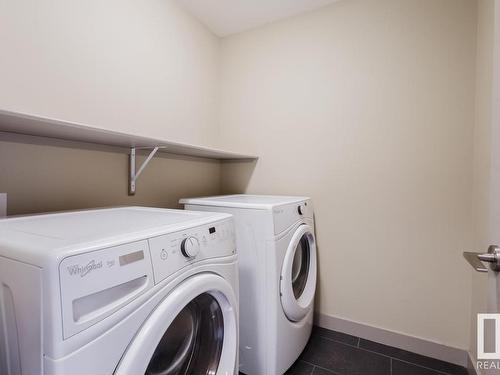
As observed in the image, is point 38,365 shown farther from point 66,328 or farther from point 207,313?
point 207,313

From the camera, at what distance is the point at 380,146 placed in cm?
167

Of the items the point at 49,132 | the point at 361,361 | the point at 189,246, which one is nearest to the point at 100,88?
the point at 49,132

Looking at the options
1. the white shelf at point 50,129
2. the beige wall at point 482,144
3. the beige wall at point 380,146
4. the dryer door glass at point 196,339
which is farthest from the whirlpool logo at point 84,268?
the beige wall at point 380,146

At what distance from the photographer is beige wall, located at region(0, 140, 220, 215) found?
107 centimetres

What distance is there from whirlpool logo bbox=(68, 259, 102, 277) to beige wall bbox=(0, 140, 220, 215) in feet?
2.72

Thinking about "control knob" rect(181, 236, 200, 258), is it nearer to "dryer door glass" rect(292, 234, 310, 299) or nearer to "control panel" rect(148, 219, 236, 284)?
"control panel" rect(148, 219, 236, 284)

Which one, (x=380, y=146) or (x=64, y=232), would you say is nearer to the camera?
(x=64, y=232)

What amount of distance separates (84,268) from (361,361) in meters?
1.66

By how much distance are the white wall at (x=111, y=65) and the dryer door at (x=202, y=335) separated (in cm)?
106

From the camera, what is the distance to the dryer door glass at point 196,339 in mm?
846


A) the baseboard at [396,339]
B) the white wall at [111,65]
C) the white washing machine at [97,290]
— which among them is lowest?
the baseboard at [396,339]

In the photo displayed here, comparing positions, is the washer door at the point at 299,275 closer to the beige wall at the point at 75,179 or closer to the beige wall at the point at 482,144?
the beige wall at the point at 482,144

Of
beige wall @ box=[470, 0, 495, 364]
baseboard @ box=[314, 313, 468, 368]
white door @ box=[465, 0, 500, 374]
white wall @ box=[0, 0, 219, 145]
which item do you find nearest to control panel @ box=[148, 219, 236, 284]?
white door @ box=[465, 0, 500, 374]

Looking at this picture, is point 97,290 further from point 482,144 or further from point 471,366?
point 471,366
